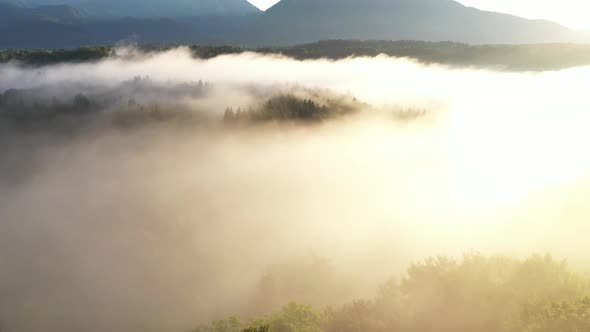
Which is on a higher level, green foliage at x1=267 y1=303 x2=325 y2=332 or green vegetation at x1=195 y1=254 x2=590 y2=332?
green vegetation at x1=195 y1=254 x2=590 y2=332

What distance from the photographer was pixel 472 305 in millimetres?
34750

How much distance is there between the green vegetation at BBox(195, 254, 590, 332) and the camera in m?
30.0

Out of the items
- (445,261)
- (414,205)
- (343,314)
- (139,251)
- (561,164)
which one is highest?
(445,261)

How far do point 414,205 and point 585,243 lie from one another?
313 feet

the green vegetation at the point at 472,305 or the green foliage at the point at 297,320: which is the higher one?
the green vegetation at the point at 472,305

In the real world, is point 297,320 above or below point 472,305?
below

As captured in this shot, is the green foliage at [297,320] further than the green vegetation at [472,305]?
Yes

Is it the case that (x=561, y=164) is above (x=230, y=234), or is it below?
above

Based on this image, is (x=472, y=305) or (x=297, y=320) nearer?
(x=472, y=305)

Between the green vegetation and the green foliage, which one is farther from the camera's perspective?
the green foliage

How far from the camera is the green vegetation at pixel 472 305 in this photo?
2995 cm

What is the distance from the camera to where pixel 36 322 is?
107000 mm

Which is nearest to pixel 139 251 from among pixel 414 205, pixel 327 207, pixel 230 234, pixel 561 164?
pixel 230 234

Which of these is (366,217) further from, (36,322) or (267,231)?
(36,322)
